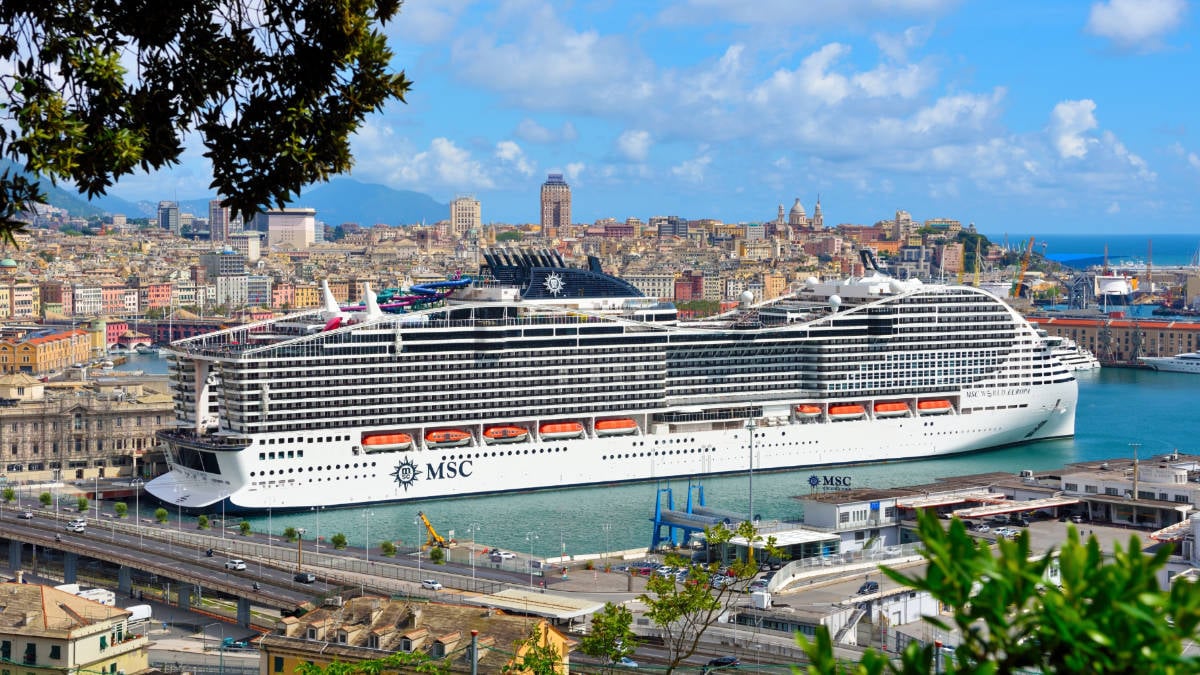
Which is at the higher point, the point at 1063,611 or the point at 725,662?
the point at 1063,611

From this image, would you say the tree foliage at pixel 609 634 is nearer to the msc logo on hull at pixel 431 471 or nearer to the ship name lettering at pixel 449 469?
the msc logo on hull at pixel 431 471

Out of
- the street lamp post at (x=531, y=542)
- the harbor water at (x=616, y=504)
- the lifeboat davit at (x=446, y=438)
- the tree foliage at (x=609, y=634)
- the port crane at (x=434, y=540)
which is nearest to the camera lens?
the tree foliage at (x=609, y=634)

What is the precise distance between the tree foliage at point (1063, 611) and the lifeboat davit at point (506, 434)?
32.6 meters

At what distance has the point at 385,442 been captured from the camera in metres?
35.3

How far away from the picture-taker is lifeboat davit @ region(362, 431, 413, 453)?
35.1 meters

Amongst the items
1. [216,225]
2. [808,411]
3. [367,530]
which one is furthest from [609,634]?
[216,225]

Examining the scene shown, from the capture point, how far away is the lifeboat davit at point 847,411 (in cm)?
4166

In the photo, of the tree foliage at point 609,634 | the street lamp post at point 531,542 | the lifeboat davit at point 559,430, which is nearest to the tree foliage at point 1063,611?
the tree foliage at point 609,634

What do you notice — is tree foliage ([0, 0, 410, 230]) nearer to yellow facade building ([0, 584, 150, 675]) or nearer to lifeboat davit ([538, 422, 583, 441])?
yellow facade building ([0, 584, 150, 675])

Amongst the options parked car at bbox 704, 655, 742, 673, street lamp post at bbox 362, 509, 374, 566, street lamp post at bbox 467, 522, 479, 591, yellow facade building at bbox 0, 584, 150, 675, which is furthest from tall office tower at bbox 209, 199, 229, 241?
parked car at bbox 704, 655, 742, 673

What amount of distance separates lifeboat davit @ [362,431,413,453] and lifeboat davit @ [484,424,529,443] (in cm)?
188

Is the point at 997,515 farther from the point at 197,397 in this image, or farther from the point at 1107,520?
the point at 197,397

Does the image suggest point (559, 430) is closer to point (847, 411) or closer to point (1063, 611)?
point (847, 411)

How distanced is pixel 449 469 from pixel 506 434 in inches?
70.7
